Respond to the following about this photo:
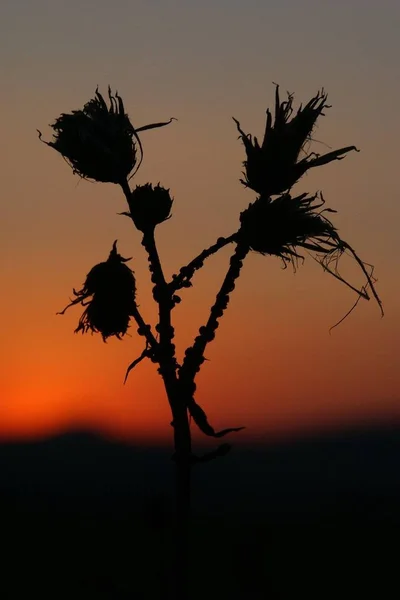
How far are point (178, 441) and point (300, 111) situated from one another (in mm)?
3634

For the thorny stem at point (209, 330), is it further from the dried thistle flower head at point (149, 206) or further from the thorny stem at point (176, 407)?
the dried thistle flower head at point (149, 206)

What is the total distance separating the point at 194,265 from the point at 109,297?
92cm

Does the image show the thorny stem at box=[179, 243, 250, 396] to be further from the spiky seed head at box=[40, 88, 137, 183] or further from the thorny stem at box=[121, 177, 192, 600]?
the spiky seed head at box=[40, 88, 137, 183]

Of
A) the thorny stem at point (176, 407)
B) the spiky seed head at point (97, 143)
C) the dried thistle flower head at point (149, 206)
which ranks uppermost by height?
the spiky seed head at point (97, 143)

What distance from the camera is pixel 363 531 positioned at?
7675 centimetres

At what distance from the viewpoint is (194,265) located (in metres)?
11.2

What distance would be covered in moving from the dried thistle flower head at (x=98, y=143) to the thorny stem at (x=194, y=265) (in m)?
1.13

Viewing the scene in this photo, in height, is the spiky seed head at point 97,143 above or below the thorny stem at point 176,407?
above

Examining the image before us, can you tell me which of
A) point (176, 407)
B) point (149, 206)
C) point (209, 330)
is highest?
point (149, 206)

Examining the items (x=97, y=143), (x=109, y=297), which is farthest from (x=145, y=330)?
(x=97, y=143)

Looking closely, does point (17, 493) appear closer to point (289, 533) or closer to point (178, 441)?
point (289, 533)

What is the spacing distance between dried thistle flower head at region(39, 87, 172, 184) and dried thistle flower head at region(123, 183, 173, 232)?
1.20ft

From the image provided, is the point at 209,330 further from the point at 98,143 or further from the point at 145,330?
the point at 98,143

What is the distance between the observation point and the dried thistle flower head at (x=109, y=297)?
11.3m
